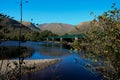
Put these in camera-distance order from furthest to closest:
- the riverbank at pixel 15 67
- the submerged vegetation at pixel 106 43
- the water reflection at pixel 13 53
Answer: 1. the submerged vegetation at pixel 106 43
2. the riverbank at pixel 15 67
3. the water reflection at pixel 13 53

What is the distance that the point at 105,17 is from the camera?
11.8 m

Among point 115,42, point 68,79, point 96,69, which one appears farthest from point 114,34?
point 68,79

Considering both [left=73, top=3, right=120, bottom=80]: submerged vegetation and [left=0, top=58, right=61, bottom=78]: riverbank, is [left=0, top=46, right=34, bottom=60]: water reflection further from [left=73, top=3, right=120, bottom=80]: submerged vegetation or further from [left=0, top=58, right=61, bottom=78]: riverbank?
[left=73, top=3, right=120, bottom=80]: submerged vegetation

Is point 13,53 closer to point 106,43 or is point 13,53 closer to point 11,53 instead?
point 11,53

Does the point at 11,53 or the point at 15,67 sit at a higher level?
the point at 15,67

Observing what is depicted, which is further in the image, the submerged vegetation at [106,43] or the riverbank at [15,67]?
the submerged vegetation at [106,43]

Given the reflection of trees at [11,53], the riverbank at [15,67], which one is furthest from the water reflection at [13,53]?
the riverbank at [15,67]

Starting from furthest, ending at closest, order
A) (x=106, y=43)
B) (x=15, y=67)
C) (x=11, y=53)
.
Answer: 1. (x=11, y=53)
2. (x=106, y=43)
3. (x=15, y=67)

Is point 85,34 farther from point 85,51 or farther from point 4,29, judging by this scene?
point 4,29

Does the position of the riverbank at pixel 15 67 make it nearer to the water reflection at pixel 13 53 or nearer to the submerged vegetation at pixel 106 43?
the water reflection at pixel 13 53

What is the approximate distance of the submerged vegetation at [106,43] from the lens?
440 inches

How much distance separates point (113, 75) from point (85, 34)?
2487 mm

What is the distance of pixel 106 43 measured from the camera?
36.8 feet

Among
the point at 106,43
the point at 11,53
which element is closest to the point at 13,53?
the point at 11,53
